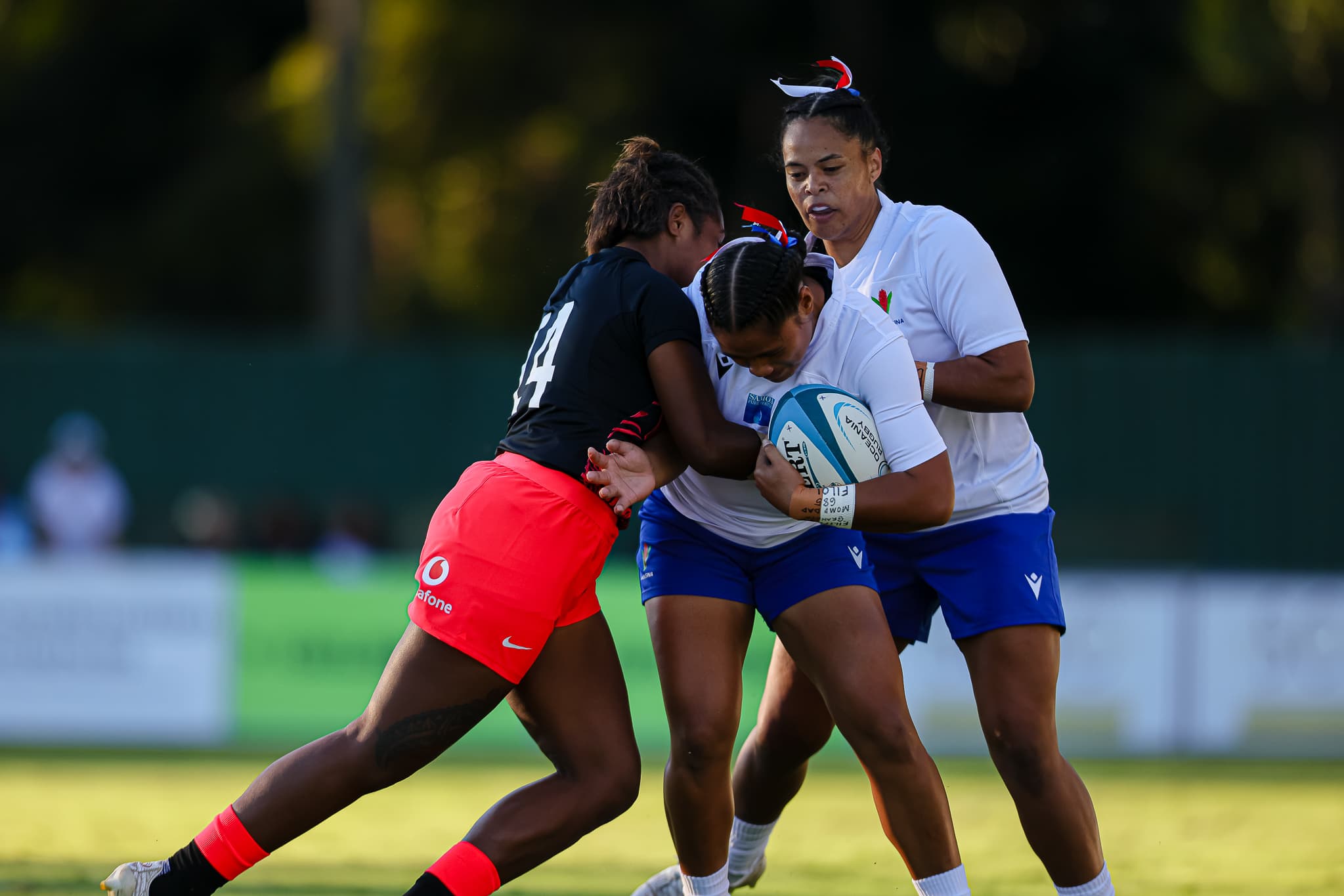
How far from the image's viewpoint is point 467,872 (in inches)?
169

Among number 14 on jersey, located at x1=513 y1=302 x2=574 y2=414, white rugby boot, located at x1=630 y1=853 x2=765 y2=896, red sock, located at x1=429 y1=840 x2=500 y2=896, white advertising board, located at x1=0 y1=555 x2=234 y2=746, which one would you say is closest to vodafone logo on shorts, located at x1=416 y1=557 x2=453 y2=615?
number 14 on jersey, located at x1=513 y1=302 x2=574 y2=414

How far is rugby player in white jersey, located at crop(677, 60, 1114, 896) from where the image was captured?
4691mm

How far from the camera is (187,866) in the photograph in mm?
4395

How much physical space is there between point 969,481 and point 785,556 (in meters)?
0.61

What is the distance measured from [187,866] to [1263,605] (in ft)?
26.8

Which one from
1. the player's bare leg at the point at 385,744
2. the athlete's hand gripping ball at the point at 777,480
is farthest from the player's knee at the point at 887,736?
the player's bare leg at the point at 385,744

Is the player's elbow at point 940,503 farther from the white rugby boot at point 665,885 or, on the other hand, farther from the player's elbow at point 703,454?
the white rugby boot at point 665,885

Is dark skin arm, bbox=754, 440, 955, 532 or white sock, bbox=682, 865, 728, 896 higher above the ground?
dark skin arm, bbox=754, 440, 955, 532

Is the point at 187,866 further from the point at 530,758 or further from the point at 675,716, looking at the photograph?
the point at 530,758

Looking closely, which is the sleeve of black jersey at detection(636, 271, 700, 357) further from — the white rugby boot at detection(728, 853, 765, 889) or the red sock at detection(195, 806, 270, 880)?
the white rugby boot at detection(728, 853, 765, 889)

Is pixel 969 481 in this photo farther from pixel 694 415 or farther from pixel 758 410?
pixel 694 415

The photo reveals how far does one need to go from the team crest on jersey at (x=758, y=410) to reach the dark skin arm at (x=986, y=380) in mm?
437

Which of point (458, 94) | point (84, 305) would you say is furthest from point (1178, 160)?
point (84, 305)

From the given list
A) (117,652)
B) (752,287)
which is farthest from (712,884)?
(117,652)
